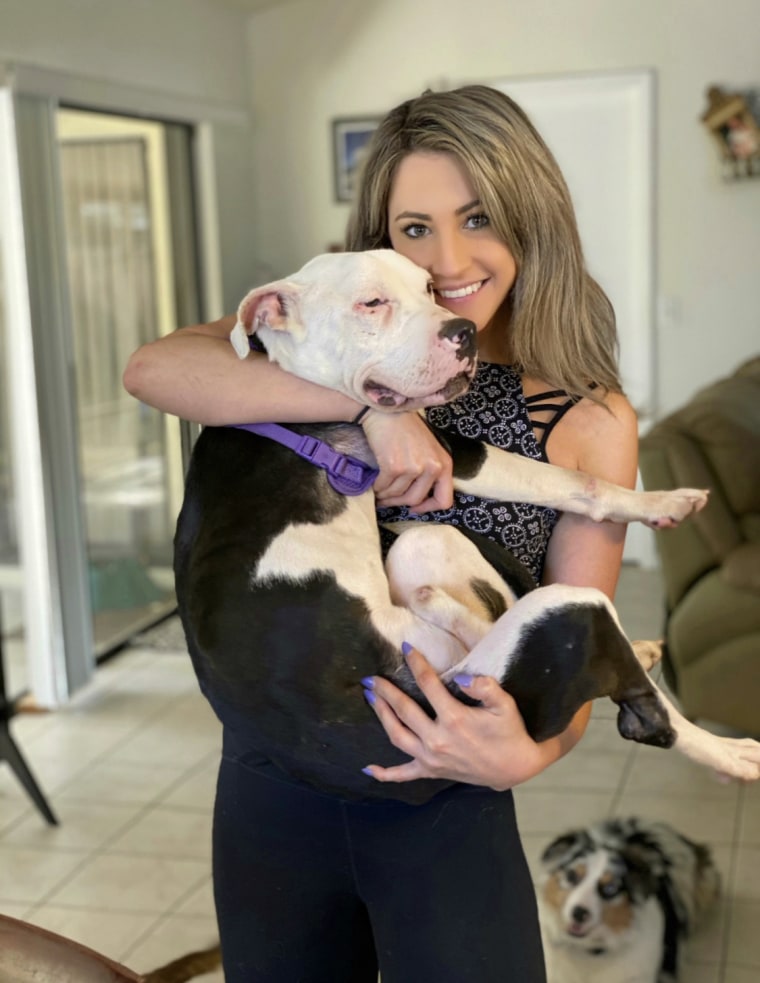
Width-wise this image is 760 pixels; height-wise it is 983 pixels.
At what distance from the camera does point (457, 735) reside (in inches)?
43.9

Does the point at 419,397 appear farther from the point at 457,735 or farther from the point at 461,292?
the point at 457,735

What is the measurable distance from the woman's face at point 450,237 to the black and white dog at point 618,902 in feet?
4.71

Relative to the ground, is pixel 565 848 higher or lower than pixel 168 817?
higher

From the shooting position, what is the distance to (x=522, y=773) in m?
1.15

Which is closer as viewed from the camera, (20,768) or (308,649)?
(308,649)

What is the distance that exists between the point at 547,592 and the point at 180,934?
203cm

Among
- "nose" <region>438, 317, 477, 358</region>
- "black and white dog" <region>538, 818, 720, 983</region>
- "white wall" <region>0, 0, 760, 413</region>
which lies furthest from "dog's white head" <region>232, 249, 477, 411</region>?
"white wall" <region>0, 0, 760, 413</region>

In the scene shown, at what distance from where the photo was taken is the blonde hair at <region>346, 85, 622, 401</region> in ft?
4.32

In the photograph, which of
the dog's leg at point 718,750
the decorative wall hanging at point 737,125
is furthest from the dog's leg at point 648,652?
the decorative wall hanging at point 737,125

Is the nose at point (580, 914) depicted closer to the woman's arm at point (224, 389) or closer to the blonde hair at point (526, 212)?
the blonde hair at point (526, 212)

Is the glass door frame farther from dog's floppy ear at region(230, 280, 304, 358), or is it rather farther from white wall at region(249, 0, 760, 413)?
dog's floppy ear at region(230, 280, 304, 358)

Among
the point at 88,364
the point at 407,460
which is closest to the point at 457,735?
the point at 407,460

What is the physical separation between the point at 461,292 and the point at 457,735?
0.53 metres

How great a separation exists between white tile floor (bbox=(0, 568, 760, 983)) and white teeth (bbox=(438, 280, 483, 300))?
494 millimetres
